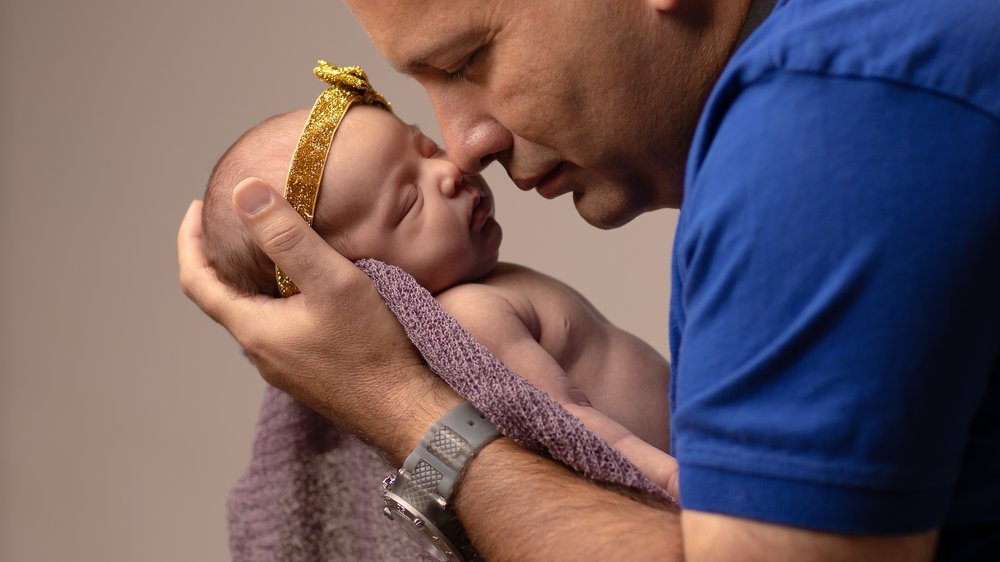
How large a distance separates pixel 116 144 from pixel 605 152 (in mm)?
1820

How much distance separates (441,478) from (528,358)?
0.22 metres

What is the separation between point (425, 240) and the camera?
4.74ft

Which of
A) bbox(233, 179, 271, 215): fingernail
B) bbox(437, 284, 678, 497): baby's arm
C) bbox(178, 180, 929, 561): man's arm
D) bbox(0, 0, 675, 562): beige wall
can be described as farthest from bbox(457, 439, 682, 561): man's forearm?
bbox(0, 0, 675, 562): beige wall

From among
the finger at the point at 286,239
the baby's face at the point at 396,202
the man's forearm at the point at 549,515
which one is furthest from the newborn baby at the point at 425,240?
the man's forearm at the point at 549,515

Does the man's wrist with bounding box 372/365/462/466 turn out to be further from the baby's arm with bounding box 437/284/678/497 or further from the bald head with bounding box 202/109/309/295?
the bald head with bounding box 202/109/309/295

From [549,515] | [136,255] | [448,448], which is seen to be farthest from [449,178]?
[136,255]

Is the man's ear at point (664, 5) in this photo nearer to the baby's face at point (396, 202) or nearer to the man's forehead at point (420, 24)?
the man's forehead at point (420, 24)

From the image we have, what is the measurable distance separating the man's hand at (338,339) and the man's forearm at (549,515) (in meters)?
0.14

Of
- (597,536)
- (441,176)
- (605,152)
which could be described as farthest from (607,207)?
(597,536)

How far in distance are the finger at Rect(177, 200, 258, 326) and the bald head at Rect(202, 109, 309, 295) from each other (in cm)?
2

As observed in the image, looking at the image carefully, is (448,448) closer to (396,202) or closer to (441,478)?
(441,478)

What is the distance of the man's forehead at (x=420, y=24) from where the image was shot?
1114mm

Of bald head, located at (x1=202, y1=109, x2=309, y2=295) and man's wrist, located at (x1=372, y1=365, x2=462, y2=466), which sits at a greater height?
bald head, located at (x1=202, y1=109, x2=309, y2=295)

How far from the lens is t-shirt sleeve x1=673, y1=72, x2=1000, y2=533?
74 cm
